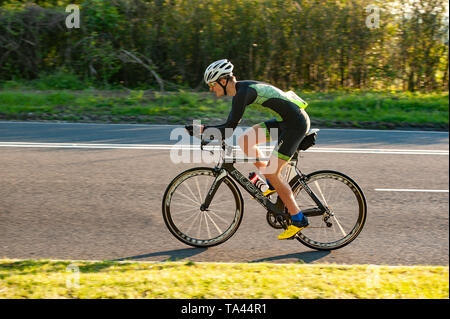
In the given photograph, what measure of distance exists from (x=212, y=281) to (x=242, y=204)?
5.12 feet

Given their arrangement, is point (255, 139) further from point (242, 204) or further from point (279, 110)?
point (242, 204)

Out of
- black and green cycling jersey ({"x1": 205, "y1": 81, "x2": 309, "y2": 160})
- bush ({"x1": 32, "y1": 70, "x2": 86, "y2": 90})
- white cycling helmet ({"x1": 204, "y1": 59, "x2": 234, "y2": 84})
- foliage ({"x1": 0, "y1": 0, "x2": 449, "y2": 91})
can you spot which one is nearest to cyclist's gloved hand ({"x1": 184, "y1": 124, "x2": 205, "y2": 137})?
black and green cycling jersey ({"x1": 205, "y1": 81, "x2": 309, "y2": 160})

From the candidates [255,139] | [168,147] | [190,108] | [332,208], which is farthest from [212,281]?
[190,108]

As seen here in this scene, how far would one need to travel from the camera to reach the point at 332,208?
5.68 m

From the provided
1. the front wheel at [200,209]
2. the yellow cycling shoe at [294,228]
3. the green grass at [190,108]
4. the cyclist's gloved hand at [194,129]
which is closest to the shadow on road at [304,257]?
the yellow cycling shoe at [294,228]

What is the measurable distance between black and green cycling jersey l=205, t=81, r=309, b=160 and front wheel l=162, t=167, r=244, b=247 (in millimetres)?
653

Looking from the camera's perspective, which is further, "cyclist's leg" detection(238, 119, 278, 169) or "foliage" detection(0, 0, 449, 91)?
"foliage" detection(0, 0, 449, 91)

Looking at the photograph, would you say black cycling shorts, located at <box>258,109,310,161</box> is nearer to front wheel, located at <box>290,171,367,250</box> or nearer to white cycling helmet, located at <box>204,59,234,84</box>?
front wheel, located at <box>290,171,367,250</box>

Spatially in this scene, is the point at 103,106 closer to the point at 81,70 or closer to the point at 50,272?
the point at 81,70

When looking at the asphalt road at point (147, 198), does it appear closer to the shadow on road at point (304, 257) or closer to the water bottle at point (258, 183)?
the shadow on road at point (304, 257)

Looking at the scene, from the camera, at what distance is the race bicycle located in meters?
5.48

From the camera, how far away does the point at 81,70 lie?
15641 mm

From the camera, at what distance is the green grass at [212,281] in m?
3.88

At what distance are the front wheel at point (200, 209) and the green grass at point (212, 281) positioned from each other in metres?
0.79
